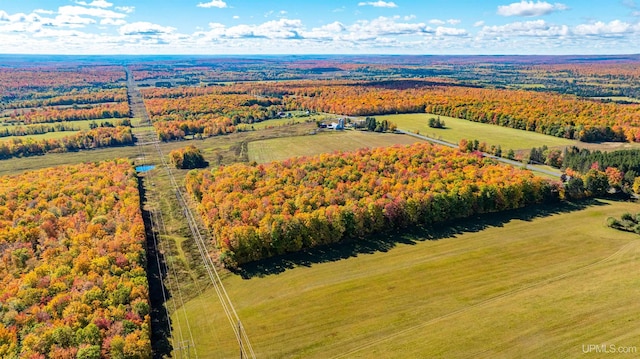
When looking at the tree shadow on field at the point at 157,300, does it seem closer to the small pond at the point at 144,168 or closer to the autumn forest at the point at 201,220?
the autumn forest at the point at 201,220

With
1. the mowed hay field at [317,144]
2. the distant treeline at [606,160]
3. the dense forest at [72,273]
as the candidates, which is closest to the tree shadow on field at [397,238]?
the distant treeline at [606,160]

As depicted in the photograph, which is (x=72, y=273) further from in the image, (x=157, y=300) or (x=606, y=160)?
(x=606, y=160)

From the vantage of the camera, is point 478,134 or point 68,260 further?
point 478,134

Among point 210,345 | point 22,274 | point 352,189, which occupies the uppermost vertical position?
point 352,189

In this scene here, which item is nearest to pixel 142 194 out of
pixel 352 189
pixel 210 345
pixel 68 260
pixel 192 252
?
pixel 192 252

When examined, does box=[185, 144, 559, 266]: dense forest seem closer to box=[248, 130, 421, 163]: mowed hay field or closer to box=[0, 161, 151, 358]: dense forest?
box=[0, 161, 151, 358]: dense forest

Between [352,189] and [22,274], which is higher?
[352,189]

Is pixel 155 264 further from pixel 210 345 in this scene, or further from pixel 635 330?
pixel 635 330

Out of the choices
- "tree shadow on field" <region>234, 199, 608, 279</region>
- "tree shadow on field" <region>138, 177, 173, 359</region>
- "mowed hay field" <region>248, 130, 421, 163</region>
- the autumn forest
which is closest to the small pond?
the autumn forest
